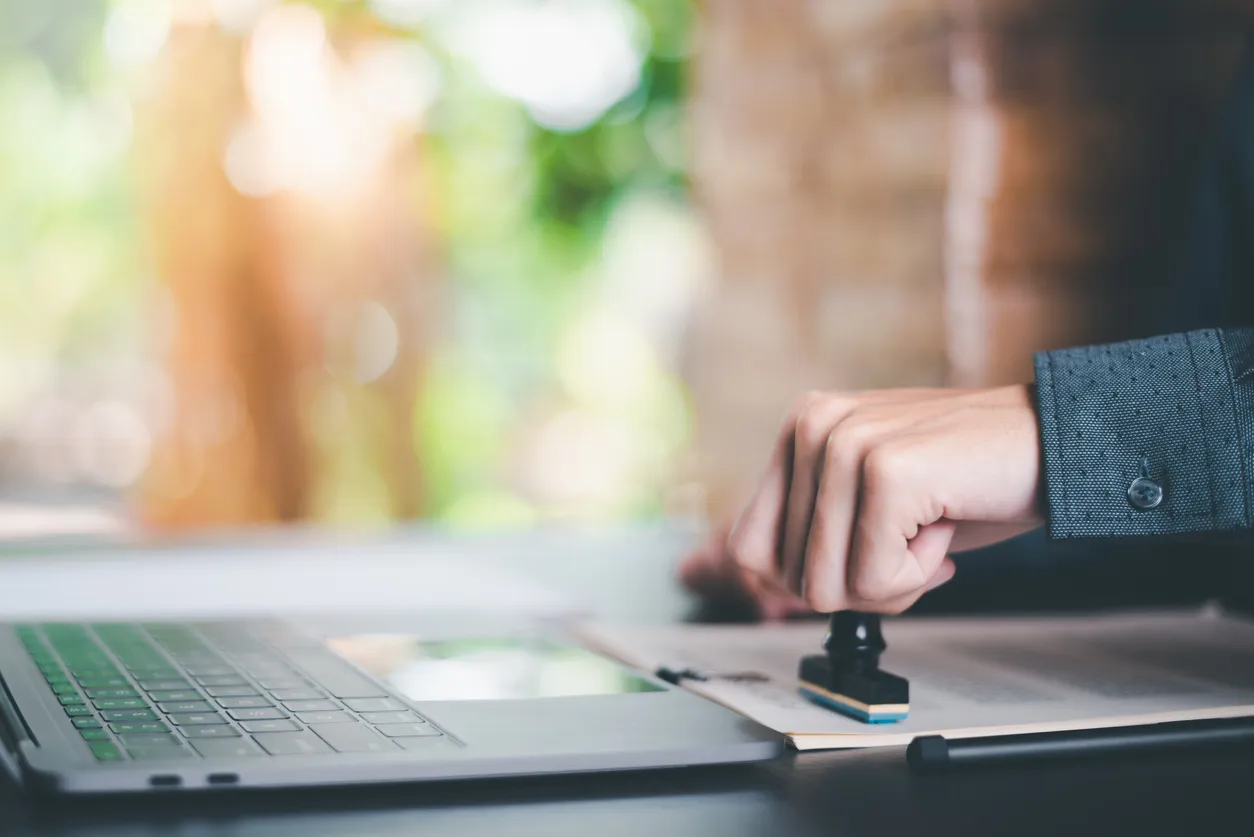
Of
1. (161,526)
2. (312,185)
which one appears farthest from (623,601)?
(312,185)

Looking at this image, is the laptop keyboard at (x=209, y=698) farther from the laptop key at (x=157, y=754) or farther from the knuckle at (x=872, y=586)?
the knuckle at (x=872, y=586)

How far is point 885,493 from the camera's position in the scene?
502mm

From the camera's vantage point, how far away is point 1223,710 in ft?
1.63

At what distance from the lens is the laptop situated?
1.22 ft

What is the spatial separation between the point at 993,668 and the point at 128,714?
1.29ft

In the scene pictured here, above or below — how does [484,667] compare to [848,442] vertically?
below

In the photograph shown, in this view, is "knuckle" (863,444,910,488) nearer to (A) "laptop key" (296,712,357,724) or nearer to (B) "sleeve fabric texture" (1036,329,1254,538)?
(B) "sleeve fabric texture" (1036,329,1254,538)

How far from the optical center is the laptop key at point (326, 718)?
1.40 feet

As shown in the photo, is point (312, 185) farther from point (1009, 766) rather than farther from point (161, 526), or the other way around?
point (1009, 766)

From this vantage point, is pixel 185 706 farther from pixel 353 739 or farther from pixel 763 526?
pixel 763 526

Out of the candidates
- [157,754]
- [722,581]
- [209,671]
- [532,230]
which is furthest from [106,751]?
[532,230]

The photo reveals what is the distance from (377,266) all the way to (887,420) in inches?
Result: 137

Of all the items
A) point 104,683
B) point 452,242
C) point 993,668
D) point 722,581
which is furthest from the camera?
point 452,242

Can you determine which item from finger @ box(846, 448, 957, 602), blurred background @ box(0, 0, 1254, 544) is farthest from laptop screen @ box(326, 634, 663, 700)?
blurred background @ box(0, 0, 1254, 544)
